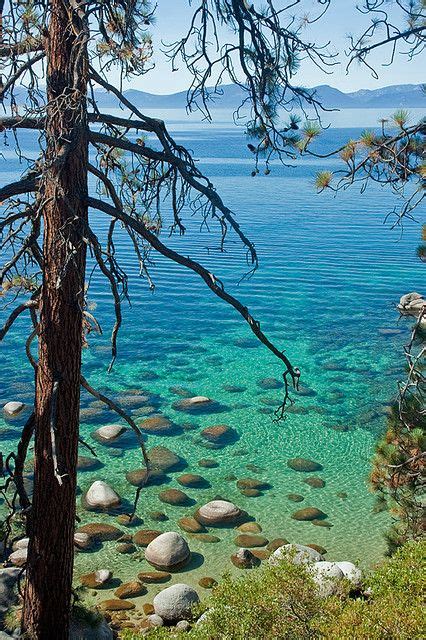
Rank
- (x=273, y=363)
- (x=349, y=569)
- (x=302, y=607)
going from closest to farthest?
(x=302, y=607) → (x=349, y=569) → (x=273, y=363)

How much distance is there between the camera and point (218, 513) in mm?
11648

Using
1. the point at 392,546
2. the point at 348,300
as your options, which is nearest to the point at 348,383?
the point at 348,300

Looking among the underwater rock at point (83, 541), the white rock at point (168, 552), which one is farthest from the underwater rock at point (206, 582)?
the underwater rock at point (83, 541)

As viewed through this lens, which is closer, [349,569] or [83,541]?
[349,569]

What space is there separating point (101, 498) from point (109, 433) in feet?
8.79

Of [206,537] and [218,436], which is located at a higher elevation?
Result: [218,436]

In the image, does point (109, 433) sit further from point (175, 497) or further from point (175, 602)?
point (175, 602)

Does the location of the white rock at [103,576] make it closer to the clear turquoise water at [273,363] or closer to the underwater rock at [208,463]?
the clear turquoise water at [273,363]

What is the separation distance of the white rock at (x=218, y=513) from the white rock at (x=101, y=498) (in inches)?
55.3

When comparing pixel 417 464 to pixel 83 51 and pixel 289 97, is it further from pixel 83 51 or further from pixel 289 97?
pixel 83 51

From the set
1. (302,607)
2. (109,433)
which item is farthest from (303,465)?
(302,607)

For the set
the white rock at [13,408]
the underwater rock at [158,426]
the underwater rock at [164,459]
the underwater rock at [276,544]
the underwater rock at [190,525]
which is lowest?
the underwater rock at [276,544]

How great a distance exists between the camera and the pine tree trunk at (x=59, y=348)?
5531 mm

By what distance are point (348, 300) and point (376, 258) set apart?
6.19 metres
